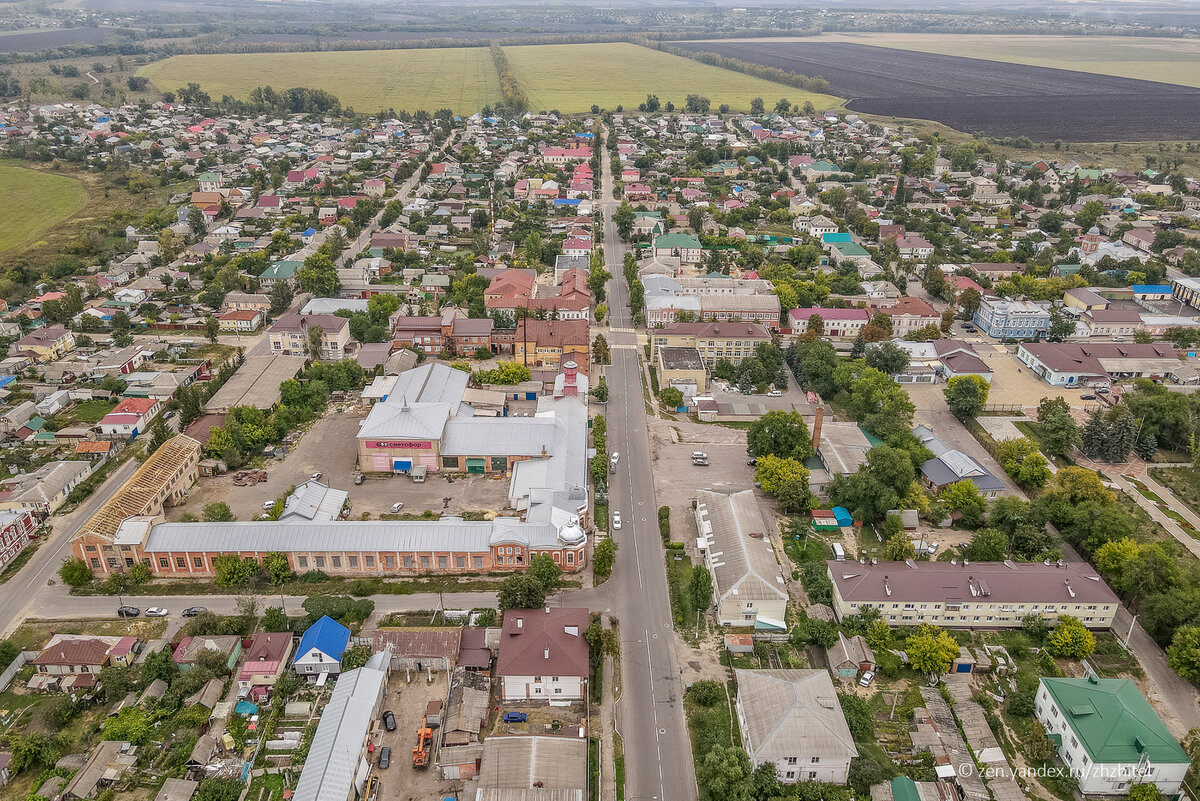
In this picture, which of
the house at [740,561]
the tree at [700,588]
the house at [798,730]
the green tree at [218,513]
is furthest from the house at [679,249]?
the house at [798,730]

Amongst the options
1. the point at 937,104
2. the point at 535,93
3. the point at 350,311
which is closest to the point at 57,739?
the point at 350,311

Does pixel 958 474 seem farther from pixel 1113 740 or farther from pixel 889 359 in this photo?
pixel 1113 740

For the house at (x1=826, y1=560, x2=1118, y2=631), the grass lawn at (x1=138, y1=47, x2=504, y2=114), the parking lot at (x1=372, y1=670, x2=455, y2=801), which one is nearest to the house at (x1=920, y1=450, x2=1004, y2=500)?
the house at (x1=826, y1=560, x2=1118, y2=631)

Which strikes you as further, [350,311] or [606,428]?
[350,311]

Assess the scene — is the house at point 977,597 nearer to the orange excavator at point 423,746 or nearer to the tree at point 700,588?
the tree at point 700,588

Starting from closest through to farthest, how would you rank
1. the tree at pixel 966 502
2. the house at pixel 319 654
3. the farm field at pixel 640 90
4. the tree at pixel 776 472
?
the house at pixel 319 654, the tree at pixel 966 502, the tree at pixel 776 472, the farm field at pixel 640 90

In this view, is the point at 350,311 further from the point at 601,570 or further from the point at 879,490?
the point at 879,490

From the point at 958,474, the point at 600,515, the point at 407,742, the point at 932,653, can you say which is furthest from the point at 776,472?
the point at 407,742
